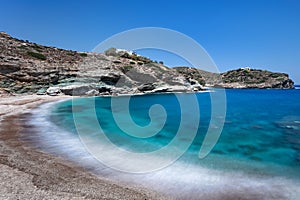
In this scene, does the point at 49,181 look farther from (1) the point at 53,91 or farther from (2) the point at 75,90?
(2) the point at 75,90

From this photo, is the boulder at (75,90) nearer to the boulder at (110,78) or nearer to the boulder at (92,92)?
the boulder at (92,92)

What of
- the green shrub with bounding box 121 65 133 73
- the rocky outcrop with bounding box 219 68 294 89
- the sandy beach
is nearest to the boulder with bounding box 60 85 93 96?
the green shrub with bounding box 121 65 133 73

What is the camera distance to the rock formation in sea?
128 ft

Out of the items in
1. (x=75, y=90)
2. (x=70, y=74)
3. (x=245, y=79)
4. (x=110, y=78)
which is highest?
(x=245, y=79)

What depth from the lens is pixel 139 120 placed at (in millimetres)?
23219

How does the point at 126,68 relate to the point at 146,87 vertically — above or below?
above

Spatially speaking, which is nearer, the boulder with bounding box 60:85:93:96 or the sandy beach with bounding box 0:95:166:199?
the sandy beach with bounding box 0:95:166:199

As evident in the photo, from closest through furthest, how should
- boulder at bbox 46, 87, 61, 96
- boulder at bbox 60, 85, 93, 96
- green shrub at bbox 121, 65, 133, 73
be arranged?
1. boulder at bbox 46, 87, 61, 96
2. boulder at bbox 60, 85, 93, 96
3. green shrub at bbox 121, 65, 133, 73

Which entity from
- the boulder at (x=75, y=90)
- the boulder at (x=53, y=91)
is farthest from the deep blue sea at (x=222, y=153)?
the boulder at (x=75, y=90)

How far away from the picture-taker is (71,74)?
44625mm

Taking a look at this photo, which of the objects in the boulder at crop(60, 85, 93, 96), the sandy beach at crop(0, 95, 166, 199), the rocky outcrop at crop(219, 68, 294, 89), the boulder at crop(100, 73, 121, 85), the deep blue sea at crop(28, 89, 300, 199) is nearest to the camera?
the sandy beach at crop(0, 95, 166, 199)

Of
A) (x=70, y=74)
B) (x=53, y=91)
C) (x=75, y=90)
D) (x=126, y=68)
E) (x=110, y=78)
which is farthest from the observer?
(x=126, y=68)

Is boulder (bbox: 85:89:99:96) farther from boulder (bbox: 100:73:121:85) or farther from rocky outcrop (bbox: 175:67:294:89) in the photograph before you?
rocky outcrop (bbox: 175:67:294:89)

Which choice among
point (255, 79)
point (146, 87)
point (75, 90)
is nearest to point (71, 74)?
point (75, 90)
